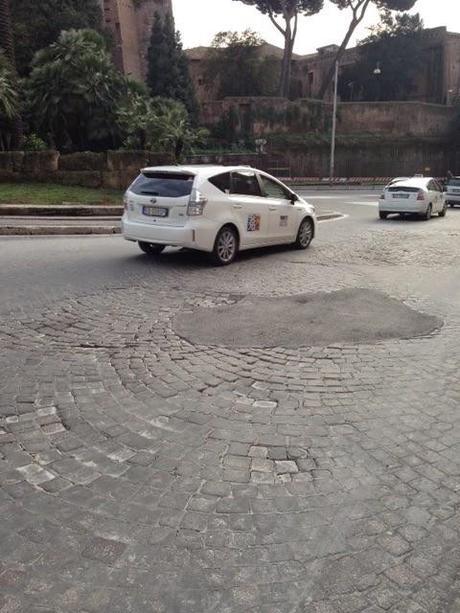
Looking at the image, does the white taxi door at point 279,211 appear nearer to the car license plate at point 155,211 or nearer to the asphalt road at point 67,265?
the asphalt road at point 67,265

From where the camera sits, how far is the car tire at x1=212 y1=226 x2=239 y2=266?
916cm

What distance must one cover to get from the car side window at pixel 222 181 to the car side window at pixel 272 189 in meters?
1.06

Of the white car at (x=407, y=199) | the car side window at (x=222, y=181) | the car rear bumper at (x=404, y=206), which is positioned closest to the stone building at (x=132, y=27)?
the white car at (x=407, y=199)

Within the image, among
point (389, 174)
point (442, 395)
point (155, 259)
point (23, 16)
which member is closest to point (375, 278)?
point (155, 259)

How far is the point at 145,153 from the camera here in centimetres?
2217

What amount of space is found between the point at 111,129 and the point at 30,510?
86.8 ft

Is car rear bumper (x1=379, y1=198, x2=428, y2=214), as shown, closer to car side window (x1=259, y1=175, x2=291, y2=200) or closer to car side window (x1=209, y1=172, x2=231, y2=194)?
car side window (x1=259, y1=175, x2=291, y2=200)

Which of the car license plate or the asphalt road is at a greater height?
the car license plate

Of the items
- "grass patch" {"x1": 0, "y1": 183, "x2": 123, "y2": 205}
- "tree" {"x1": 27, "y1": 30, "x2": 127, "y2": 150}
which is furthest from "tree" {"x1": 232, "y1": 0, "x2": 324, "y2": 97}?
"grass patch" {"x1": 0, "y1": 183, "x2": 123, "y2": 205}

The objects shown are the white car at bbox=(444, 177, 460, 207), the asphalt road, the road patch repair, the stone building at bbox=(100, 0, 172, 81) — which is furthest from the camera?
the stone building at bbox=(100, 0, 172, 81)

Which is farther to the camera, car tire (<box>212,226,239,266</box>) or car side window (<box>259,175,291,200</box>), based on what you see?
car side window (<box>259,175,291,200</box>)

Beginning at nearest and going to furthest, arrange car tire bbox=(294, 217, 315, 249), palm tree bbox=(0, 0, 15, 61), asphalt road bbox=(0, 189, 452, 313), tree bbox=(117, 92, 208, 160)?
asphalt road bbox=(0, 189, 452, 313)
car tire bbox=(294, 217, 315, 249)
palm tree bbox=(0, 0, 15, 61)
tree bbox=(117, 92, 208, 160)

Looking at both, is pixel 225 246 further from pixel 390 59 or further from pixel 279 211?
pixel 390 59

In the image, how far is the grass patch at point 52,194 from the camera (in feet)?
57.6
